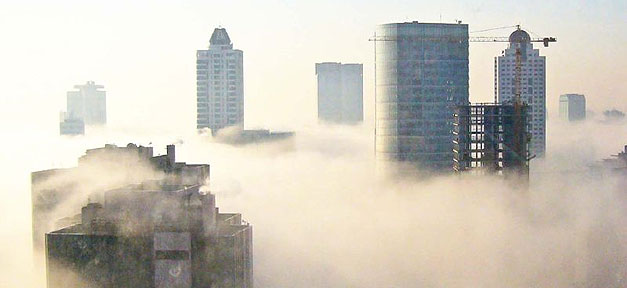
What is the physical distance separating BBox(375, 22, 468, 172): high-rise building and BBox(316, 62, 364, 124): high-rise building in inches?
2190

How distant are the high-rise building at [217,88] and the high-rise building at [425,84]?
89.7ft

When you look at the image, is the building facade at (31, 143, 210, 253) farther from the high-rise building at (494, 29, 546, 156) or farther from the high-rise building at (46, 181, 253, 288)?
the high-rise building at (494, 29, 546, 156)

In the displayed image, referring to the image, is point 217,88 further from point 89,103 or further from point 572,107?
point 572,107

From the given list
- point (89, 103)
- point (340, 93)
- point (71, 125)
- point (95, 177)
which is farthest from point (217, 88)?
point (95, 177)

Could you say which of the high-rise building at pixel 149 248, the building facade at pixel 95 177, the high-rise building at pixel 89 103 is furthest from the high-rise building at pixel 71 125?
the high-rise building at pixel 149 248

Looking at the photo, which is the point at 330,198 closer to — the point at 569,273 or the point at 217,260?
the point at 569,273

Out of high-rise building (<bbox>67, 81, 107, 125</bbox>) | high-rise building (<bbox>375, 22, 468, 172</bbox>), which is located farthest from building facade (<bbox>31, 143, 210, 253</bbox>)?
high-rise building (<bbox>67, 81, 107, 125</bbox>)

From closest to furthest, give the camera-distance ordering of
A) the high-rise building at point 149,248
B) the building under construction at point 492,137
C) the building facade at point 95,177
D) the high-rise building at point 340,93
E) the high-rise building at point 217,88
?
the high-rise building at point 149,248 < the building facade at point 95,177 < the building under construction at point 492,137 < the high-rise building at point 217,88 < the high-rise building at point 340,93

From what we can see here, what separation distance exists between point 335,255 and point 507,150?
12.5 metres

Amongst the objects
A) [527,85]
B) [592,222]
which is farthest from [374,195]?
[527,85]

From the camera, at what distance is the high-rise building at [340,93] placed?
134125mm

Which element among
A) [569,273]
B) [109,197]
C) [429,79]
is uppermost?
[429,79]

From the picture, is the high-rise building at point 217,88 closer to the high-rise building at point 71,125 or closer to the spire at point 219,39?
the spire at point 219,39

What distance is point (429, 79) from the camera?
75625 mm
